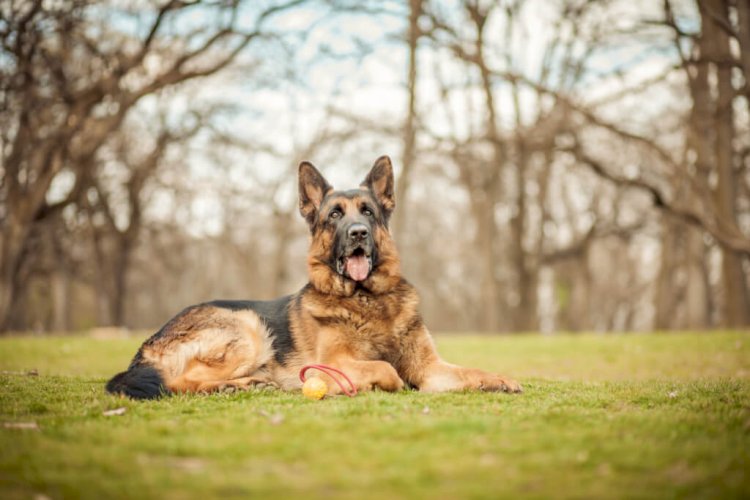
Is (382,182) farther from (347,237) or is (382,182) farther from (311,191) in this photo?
(347,237)

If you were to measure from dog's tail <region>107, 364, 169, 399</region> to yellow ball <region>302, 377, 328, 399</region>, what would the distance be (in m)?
1.33

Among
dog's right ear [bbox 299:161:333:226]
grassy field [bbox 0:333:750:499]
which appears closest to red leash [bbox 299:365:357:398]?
grassy field [bbox 0:333:750:499]

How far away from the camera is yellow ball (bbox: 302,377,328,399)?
223 inches

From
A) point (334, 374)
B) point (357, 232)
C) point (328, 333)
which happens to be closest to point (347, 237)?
point (357, 232)

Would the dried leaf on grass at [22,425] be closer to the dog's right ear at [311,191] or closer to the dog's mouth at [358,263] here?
the dog's mouth at [358,263]

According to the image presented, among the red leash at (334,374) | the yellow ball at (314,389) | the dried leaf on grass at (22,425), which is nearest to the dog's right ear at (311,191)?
the red leash at (334,374)

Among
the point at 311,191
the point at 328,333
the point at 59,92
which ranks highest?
the point at 59,92

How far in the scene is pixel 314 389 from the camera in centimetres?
567

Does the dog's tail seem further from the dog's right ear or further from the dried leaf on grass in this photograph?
the dog's right ear

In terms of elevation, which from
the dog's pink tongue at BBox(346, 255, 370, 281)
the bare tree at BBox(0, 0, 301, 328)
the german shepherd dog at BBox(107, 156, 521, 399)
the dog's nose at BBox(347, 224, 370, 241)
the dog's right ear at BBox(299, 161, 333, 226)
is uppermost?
the bare tree at BBox(0, 0, 301, 328)

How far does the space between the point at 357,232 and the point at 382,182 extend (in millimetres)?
1064

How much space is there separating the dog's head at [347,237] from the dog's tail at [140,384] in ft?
5.92

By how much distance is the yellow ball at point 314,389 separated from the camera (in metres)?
5.66

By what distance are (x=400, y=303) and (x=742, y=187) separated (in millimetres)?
26661
